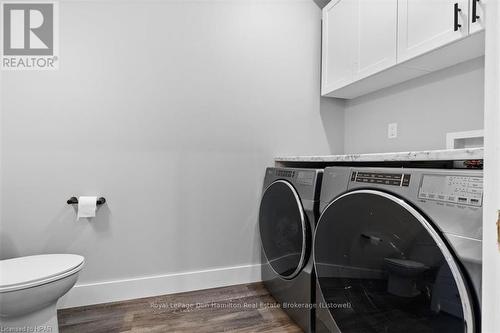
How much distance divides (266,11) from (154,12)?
832mm

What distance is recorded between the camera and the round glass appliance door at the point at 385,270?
70 cm

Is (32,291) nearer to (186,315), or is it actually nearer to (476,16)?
(186,315)

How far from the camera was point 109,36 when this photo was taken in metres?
1.71

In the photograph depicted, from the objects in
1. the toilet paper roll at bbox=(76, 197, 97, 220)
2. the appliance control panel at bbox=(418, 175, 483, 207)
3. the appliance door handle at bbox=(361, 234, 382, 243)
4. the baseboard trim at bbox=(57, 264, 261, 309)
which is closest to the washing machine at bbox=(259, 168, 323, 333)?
the baseboard trim at bbox=(57, 264, 261, 309)

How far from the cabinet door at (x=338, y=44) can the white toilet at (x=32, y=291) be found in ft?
6.57

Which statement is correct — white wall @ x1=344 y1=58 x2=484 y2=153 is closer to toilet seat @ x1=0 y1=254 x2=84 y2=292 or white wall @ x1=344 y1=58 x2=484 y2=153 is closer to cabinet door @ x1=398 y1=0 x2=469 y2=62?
cabinet door @ x1=398 y1=0 x2=469 y2=62

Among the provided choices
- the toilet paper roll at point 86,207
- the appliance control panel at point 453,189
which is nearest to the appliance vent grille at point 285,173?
→ the appliance control panel at point 453,189

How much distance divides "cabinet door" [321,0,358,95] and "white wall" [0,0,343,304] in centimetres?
12

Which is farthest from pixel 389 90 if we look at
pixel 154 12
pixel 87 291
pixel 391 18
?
pixel 87 291

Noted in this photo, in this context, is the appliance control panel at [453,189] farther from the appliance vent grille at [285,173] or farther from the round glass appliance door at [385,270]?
the appliance vent grille at [285,173]

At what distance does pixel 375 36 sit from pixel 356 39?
172 mm

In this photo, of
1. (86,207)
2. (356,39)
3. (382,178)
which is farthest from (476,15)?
(86,207)

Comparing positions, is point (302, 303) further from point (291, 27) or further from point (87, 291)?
point (291, 27)

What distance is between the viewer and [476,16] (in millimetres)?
1082
